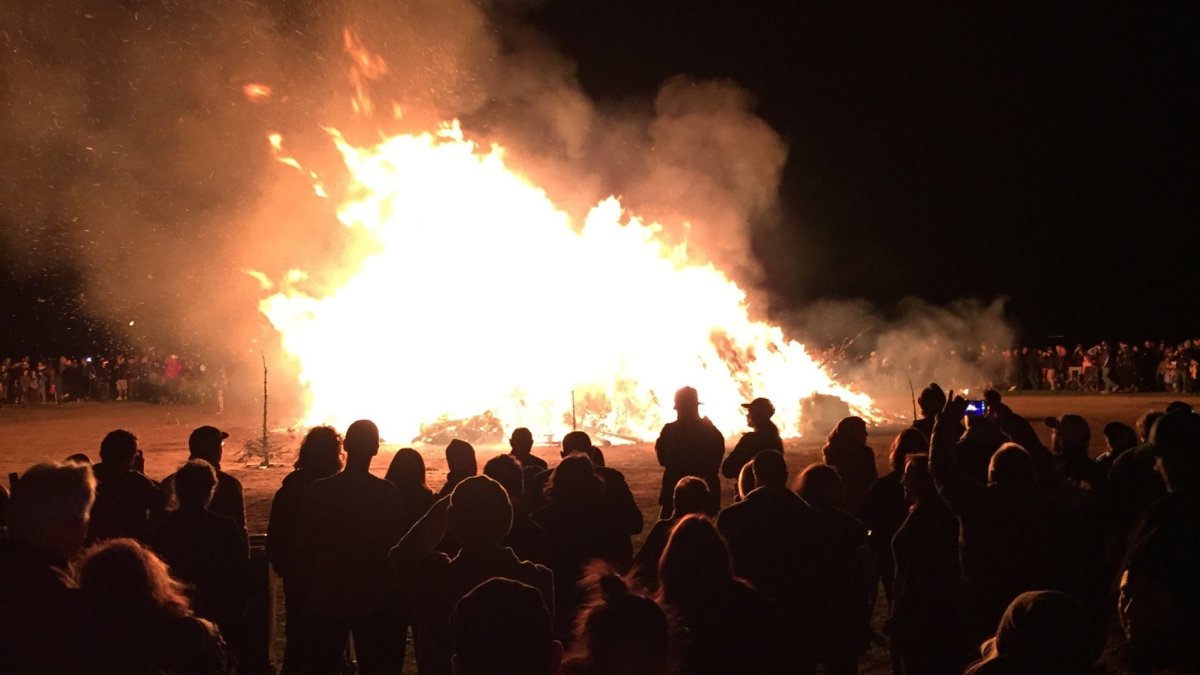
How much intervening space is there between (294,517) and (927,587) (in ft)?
10.8

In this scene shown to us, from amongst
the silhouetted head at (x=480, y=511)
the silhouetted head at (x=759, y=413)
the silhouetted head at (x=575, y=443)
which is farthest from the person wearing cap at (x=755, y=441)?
the silhouetted head at (x=480, y=511)

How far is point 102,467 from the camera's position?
17.2 feet

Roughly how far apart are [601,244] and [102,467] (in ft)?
52.5

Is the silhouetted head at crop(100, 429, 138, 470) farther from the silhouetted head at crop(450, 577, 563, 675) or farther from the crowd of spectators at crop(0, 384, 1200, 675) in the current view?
the silhouetted head at crop(450, 577, 563, 675)

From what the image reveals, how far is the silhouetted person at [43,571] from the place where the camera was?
2.51 meters

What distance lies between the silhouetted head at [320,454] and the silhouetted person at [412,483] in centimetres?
31

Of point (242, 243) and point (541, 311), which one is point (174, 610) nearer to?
point (541, 311)

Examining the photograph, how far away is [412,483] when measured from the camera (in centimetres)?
525

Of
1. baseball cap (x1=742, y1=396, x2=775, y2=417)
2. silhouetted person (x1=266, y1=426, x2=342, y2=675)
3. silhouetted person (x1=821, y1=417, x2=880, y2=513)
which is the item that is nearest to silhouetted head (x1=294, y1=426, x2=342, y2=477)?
silhouetted person (x1=266, y1=426, x2=342, y2=675)

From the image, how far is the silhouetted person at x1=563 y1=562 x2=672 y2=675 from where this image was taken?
7.84 ft

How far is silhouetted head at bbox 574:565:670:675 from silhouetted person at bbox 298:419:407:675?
2.43 meters

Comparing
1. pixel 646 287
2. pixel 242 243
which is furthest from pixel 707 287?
pixel 242 243

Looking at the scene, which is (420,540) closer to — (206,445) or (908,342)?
(206,445)

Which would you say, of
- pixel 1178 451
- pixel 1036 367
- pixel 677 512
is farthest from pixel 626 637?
pixel 1036 367
